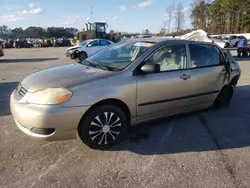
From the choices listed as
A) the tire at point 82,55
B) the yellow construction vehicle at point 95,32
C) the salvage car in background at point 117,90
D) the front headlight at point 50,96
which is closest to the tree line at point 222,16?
the yellow construction vehicle at point 95,32

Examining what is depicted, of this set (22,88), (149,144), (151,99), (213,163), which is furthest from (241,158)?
(22,88)

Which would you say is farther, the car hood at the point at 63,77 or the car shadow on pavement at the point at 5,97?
the car shadow on pavement at the point at 5,97

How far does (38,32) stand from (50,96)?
82.2m

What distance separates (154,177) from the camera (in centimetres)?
263

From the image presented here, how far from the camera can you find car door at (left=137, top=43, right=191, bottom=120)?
3443 millimetres

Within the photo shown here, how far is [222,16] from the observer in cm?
5606

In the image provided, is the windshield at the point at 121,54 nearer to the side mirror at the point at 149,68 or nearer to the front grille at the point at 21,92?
the side mirror at the point at 149,68

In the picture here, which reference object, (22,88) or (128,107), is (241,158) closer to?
(128,107)

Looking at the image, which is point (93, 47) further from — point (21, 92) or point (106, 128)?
point (106, 128)

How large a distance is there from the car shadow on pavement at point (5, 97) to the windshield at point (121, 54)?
7.04 feet

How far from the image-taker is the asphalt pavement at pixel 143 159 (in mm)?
2557

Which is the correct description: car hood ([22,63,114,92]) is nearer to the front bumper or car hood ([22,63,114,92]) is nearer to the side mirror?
the front bumper


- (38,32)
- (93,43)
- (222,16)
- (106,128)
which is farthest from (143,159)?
(38,32)

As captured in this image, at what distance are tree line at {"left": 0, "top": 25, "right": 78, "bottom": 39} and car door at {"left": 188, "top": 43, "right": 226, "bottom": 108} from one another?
7543cm
